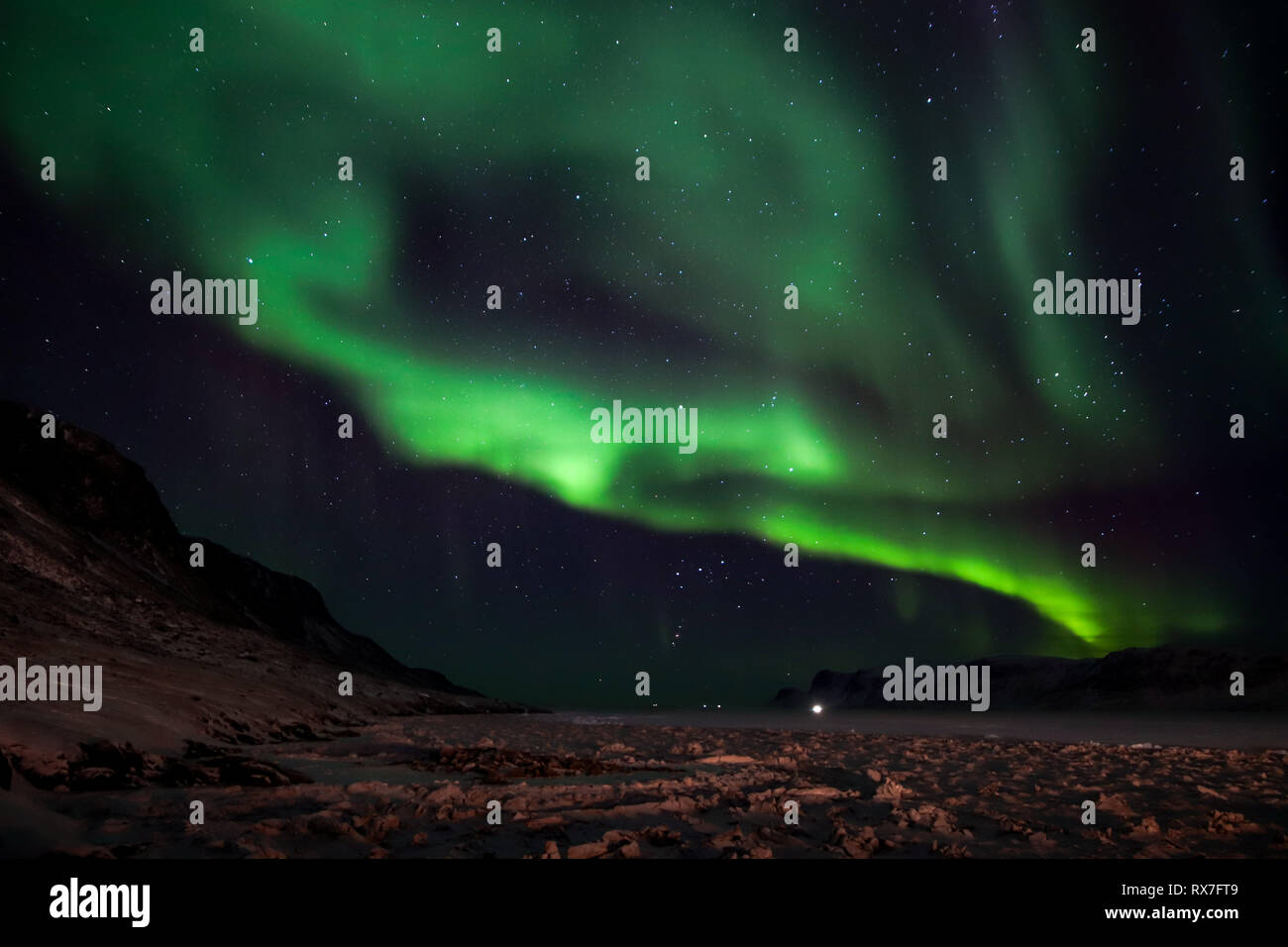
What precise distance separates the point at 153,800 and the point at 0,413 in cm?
12019

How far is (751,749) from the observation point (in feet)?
63.9

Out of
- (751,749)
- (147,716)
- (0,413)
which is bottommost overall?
(751,749)

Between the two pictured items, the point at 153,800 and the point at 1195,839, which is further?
the point at 153,800

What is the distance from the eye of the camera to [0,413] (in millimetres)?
96688

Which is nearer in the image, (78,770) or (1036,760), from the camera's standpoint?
(78,770)

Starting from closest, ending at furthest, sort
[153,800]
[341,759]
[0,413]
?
[153,800], [341,759], [0,413]
